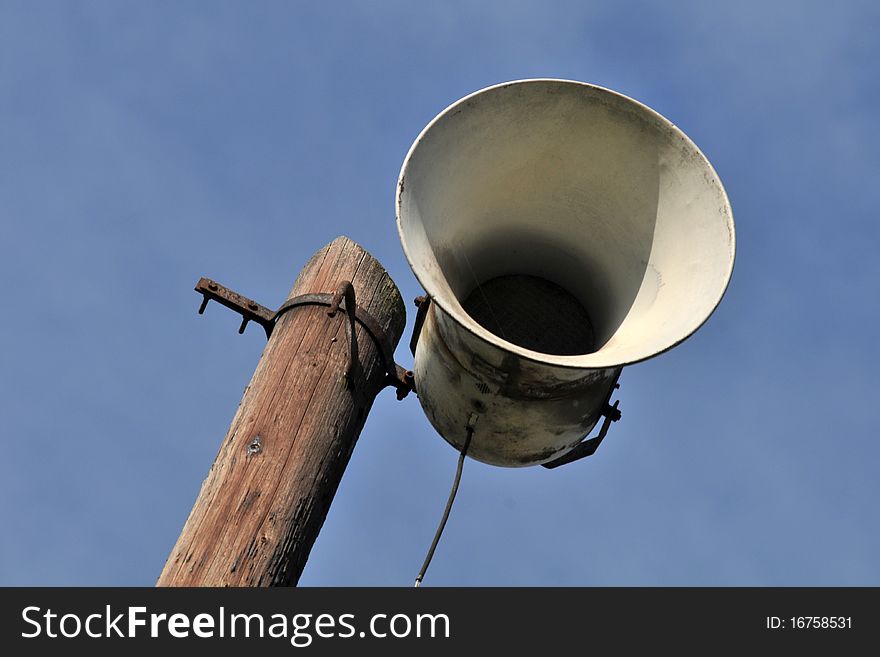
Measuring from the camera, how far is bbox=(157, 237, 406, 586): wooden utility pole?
9.45 feet

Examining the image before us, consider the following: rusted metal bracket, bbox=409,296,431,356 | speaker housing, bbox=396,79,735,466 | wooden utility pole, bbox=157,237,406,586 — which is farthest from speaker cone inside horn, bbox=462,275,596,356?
wooden utility pole, bbox=157,237,406,586

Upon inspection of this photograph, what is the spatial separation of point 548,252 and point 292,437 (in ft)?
3.76

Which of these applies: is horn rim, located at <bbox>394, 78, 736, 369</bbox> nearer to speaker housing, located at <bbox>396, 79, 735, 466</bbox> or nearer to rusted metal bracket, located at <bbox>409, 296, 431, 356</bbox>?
speaker housing, located at <bbox>396, 79, 735, 466</bbox>

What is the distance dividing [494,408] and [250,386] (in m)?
0.68

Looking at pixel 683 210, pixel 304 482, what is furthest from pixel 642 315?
pixel 304 482

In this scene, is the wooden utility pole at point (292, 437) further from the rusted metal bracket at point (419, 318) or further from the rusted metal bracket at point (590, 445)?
the rusted metal bracket at point (590, 445)

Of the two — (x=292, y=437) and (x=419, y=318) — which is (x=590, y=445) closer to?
(x=419, y=318)

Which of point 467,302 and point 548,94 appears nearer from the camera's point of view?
point 548,94

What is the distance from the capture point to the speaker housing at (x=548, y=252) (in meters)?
3.16

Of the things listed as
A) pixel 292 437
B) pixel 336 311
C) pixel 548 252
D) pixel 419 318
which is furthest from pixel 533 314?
pixel 292 437

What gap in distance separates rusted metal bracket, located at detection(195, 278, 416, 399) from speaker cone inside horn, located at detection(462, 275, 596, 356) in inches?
12.2

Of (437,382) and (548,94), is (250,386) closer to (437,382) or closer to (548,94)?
(437,382)

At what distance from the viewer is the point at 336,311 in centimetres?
345

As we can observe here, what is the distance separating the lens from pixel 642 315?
11.0ft
